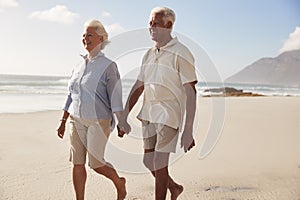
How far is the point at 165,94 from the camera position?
2.67m

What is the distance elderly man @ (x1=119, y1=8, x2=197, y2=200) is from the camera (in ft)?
8.49

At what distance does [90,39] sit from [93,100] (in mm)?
439

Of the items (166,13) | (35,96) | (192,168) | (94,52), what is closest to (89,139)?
(94,52)

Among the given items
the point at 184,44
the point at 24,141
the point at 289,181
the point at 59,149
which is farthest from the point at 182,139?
the point at 24,141

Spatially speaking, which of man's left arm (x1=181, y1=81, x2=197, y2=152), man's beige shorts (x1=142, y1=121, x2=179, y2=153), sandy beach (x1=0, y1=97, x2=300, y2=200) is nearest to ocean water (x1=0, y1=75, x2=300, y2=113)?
man's beige shorts (x1=142, y1=121, x2=179, y2=153)

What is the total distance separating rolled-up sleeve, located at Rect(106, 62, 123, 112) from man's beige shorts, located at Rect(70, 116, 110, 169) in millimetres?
131

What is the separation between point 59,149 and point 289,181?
116 inches

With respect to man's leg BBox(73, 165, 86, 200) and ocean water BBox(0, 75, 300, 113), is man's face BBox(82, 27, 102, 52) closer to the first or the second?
ocean water BBox(0, 75, 300, 113)

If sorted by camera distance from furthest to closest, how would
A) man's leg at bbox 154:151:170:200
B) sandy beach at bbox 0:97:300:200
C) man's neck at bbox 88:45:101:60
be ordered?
1. sandy beach at bbox 0:97:300:200
2. man's neck at bbox 88:45:101:60
3. man's leg at bbox 154:151:170:200

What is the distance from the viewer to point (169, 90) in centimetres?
265

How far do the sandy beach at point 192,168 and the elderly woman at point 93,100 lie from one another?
59cm

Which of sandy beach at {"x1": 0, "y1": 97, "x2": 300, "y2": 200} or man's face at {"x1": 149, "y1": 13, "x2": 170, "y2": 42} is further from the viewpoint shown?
sandy beach at {"x1": 0, "y1": 97, "x2": 300, "y2": 200}

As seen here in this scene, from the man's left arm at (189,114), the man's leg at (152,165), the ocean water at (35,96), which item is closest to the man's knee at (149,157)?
the man's leg at (152,165)

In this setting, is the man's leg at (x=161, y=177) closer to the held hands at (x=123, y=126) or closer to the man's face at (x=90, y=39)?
the held hands at (x=123, y=126)
